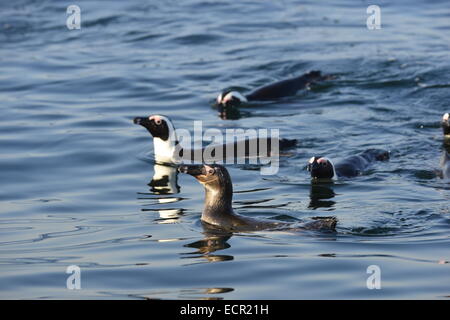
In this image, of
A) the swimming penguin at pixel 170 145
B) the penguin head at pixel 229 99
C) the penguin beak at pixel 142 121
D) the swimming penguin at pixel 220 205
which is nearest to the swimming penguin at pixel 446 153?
the swimming penguin at pixel 170 145

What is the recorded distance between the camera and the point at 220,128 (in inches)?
664

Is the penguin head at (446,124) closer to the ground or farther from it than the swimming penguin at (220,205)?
farther from it

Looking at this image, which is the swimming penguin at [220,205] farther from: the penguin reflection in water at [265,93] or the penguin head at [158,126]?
the penguin reflection in water at [265,93]

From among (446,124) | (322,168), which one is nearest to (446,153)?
(446,124)

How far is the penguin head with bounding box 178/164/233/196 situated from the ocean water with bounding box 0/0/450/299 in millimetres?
543

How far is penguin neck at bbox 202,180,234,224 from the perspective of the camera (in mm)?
10938

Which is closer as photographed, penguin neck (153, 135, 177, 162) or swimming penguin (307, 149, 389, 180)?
swimming penguin (307, 149, 389, 180)

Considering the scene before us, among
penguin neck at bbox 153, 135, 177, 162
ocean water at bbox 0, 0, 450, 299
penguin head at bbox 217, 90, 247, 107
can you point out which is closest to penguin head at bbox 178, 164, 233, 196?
ocean water at bbox 0, 0, 450, 299

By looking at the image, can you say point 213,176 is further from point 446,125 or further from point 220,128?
point 220,128

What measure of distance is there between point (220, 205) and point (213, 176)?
1.17 feet

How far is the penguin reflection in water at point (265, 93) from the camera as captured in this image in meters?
17.8

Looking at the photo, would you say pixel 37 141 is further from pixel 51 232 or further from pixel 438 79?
pixel 438 79

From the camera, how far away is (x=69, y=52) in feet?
77.3

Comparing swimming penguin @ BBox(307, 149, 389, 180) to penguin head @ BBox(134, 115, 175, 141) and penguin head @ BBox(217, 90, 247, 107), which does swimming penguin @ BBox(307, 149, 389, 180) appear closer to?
penguin head @ BBox(134, 115, 175, 141)
